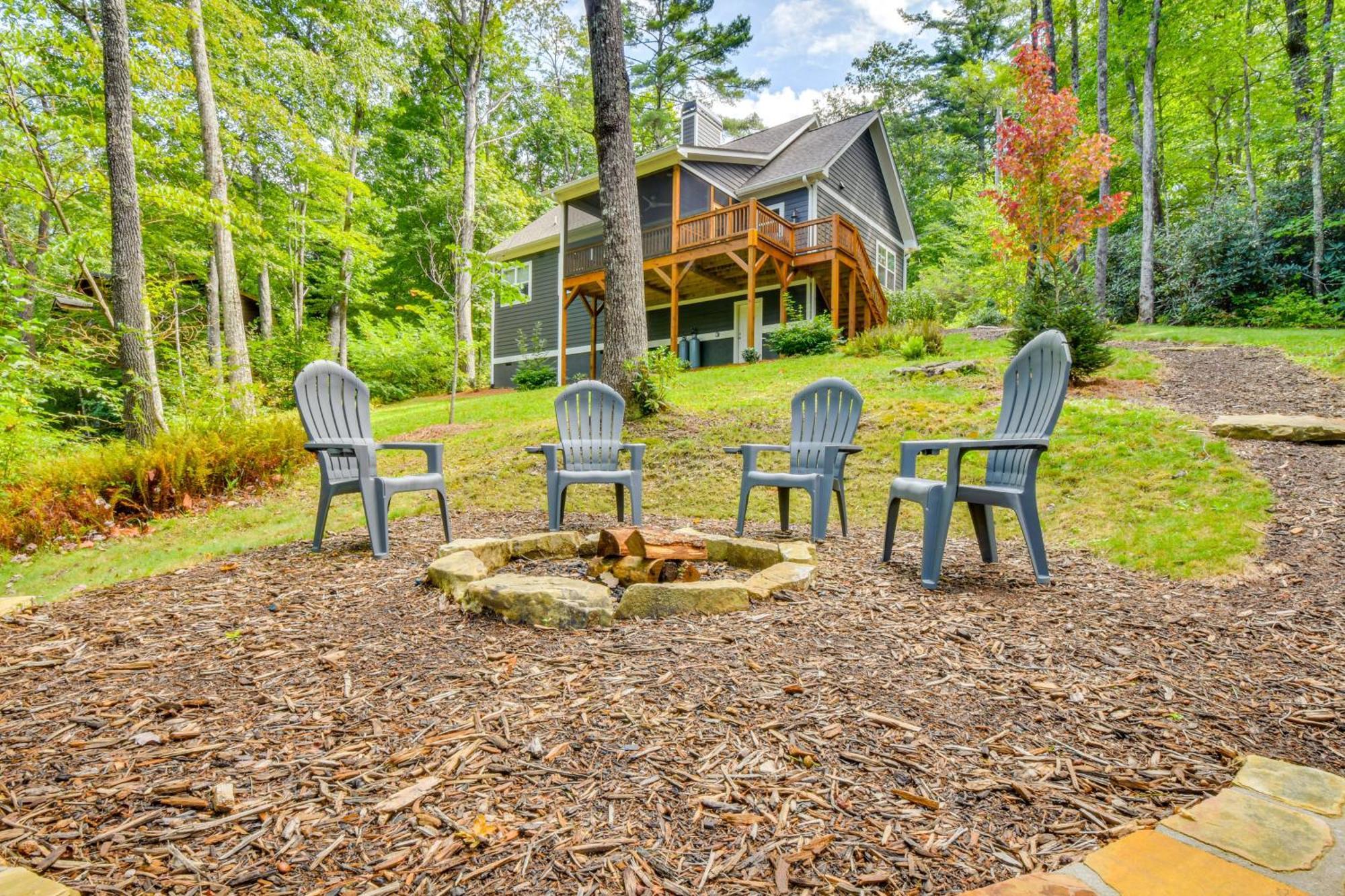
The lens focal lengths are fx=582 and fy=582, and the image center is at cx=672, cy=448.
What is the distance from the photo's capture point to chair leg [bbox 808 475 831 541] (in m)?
3.46

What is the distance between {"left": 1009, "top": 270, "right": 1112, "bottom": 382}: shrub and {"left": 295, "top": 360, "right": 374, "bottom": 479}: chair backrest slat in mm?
Answer: 6382

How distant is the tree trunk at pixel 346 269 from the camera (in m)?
14.0

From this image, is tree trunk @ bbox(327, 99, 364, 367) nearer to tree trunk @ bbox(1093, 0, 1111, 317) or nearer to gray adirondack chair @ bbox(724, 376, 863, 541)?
gray adirondack chair @ bbox(724, 376, 863, 541)

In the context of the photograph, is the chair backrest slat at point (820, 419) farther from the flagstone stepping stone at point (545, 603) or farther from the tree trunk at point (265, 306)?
the tree trunk at point (265, 306)

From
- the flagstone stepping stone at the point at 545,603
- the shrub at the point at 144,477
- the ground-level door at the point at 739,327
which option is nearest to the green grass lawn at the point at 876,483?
the shrub at the point at 144,477

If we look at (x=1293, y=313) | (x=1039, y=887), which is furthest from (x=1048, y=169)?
(x=1039, y=887)

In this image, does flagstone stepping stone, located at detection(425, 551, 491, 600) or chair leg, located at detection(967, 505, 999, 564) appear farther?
chair leg, located at detection(967, 505, 999, 564)

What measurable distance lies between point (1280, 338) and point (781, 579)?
32.2ft

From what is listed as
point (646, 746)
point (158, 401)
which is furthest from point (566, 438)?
point (158, 401)

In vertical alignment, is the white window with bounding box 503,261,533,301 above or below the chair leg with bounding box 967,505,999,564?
above

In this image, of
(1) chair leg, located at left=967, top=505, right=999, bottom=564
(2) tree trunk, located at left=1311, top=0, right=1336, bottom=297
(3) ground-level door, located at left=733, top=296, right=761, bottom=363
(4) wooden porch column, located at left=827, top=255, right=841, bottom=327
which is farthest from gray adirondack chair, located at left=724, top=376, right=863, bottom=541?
(2) tree trunk, located at left=1311, top=0, right=1336, bottom=297

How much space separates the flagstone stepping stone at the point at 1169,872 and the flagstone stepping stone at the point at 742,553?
5.94 ft

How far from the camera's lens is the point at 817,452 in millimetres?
3836

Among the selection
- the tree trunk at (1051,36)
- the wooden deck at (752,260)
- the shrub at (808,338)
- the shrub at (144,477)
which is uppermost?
the tree trunk at (1051,36)
